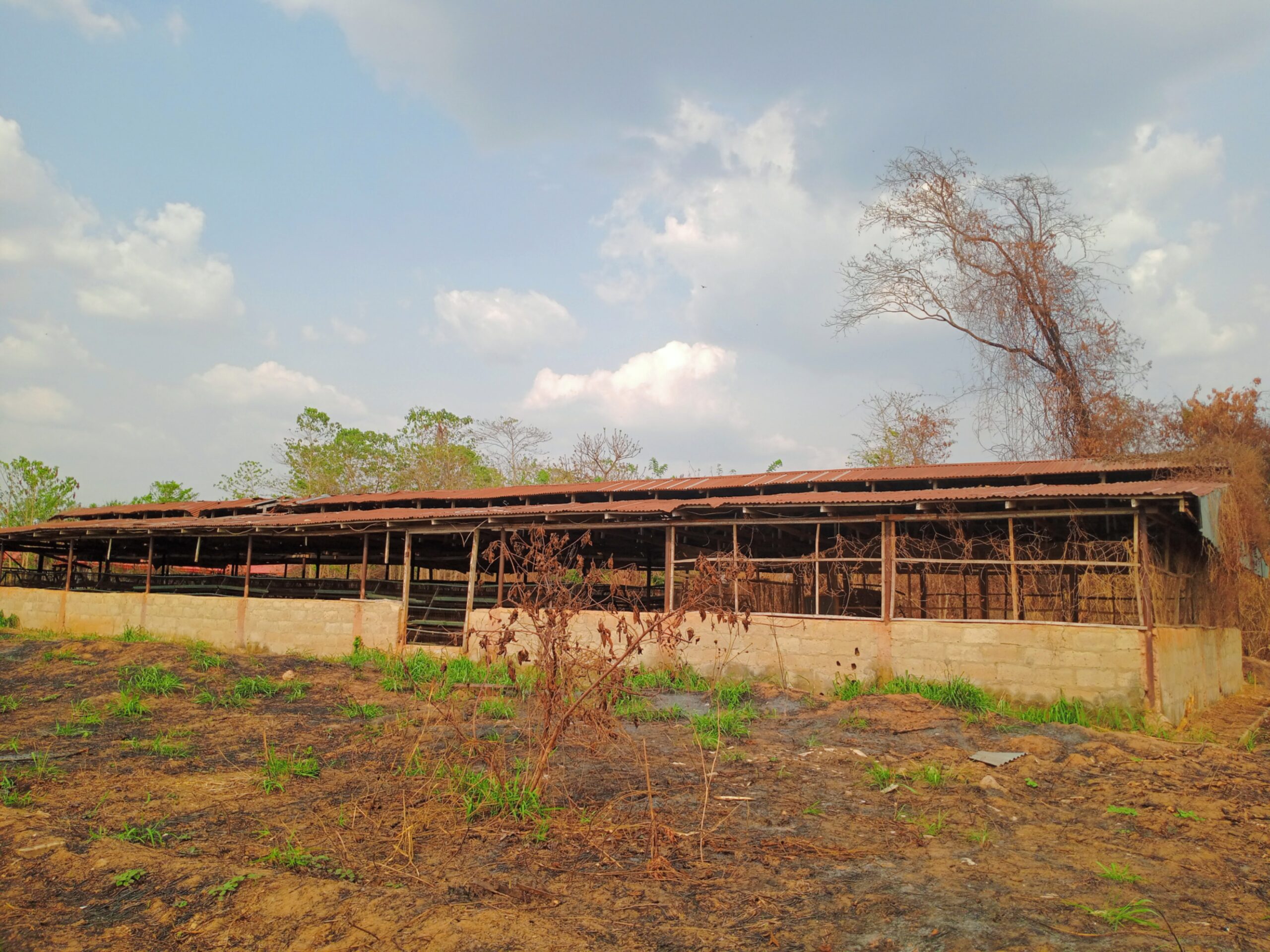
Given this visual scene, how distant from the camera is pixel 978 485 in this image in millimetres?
14000

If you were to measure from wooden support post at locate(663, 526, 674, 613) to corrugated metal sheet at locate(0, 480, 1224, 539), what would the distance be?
21.0 inches

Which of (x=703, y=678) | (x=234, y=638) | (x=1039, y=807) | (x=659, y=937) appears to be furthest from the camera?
(x=234, y=638)

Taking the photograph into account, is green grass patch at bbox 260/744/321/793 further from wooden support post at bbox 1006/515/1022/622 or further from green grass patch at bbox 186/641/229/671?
wooden support post at bbox 1006/515/1022/622

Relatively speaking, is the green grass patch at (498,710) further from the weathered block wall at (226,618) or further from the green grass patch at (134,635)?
the green grass patch at (134,635)

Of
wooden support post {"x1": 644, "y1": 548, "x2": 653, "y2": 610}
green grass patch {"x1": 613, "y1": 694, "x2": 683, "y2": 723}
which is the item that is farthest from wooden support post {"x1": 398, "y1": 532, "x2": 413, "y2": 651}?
green grass patch {"x1": 613, "y1": 694, "x2": 683, "y2": 723}

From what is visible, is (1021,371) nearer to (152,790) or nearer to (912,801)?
(912,801)

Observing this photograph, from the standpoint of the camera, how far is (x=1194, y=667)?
41.4 feet

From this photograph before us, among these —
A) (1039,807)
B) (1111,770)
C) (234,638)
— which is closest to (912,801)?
(1039,807)

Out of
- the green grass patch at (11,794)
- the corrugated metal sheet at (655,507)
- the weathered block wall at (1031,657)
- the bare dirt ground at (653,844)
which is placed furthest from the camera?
the corrugated metal sheet at (655,507)

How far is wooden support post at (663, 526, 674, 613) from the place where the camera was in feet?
45.5

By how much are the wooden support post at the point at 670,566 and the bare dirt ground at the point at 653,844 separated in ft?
11.5

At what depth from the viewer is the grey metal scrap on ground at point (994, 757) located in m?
8.86

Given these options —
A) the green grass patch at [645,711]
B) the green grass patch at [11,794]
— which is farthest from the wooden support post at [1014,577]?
the green grass patch at [11,794]

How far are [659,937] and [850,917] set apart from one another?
113 cm
